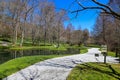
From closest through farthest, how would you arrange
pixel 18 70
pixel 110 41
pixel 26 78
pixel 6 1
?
pixel 26 78
pixel 18 70
pixel 110 41
pixel 6 1

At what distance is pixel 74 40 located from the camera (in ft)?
236

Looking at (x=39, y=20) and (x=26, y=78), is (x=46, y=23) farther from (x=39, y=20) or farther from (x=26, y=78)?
(x=26, y=78)

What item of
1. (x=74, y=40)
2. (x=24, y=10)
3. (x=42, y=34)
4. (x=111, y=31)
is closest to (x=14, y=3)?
(x=24, y=10)

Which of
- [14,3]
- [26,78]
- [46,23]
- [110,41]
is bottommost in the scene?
[26,78]

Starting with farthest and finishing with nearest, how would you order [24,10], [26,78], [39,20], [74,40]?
1. [74,40]
2. [39,20]
3. [24,10]
4. [26,78]

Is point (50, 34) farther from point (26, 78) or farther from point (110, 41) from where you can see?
point (26, 78)

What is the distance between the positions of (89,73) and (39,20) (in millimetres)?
45276

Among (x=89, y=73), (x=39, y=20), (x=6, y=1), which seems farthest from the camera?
(x=39, y=20)

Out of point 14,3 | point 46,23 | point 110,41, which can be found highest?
point 14,3

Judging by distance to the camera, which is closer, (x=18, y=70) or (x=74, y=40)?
(x=18, y=70)

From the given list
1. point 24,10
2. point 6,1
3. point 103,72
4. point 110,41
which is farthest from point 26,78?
point 6,1

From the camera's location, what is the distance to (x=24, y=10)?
47.9 meters

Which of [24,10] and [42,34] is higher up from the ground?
[24,10]

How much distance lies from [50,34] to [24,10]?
1669 centimetres
